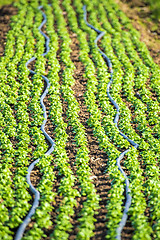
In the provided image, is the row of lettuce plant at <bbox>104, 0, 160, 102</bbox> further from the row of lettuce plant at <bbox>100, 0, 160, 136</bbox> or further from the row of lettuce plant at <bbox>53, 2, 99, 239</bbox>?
the row of lettuce plant at <bbox>53, 2, 99, 239</bbox>

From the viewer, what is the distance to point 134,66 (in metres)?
13.0

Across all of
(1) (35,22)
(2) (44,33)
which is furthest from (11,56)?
(1) (35,22)

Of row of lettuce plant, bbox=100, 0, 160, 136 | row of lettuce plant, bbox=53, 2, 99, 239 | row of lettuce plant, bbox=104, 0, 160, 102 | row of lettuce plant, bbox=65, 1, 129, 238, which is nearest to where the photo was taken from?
row of lettuce plant, bbox=53, 2, 99, 239

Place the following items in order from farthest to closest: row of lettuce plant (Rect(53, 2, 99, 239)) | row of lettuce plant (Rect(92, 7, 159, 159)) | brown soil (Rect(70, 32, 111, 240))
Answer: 1. row of lettuce plant (Rect(92, 7, 159, 159))
2. brown soil (Rect(70, 32, 111, 240))
3. row of lettuce plant (Rect(53, 2, 99, 239))

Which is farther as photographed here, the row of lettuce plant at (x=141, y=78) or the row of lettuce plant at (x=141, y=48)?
the row of lettuce plant at (x=141, y=48)

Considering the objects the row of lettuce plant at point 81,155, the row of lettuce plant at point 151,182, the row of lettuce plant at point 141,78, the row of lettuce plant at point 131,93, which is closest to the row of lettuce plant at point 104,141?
the row of lettuce plant at point 81,155

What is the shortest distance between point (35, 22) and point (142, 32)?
Result: 6.89 metres

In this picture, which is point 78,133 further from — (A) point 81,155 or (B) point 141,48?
(B) point 141,48

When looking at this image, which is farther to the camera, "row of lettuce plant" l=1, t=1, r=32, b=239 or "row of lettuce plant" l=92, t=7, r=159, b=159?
"row of lettuce plant" l=92, t=7, r=159, b=159

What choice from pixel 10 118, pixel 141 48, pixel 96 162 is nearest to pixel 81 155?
pixel 96 162

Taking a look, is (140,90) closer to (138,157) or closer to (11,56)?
(138,157)

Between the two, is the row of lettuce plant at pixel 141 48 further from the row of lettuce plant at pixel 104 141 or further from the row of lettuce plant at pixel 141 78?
the row of lettuce plant at pixel 104 141

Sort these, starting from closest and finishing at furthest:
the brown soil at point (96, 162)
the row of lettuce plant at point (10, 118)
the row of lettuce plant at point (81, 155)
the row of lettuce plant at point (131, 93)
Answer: the row of lettuce plant at point (81, 155) → the row of lettuce plant at point (10, 118) → the brown soil at point (96, 162) → the row of lettuce plant at point (131, 93)

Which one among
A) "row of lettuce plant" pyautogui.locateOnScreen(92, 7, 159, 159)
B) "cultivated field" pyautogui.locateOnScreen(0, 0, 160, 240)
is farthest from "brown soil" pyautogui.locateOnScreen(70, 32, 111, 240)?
"row of lettuce plant" pyautogui.locateOnScreen(92, 7, 159, 159)
